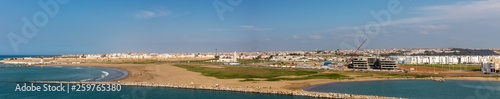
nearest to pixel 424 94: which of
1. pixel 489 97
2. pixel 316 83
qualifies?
pixel 489 97

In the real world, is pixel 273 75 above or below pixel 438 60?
below

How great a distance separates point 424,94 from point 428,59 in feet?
202

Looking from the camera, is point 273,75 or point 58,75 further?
point 58,75

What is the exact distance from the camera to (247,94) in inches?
1211

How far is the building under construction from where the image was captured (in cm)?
6322

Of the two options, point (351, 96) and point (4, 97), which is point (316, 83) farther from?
point (4, 97)

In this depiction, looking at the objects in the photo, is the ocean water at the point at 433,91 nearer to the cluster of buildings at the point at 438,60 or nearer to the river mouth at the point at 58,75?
the river mouth at the point at 58,75

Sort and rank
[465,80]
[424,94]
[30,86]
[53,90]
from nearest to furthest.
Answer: [424,94] < [53,90] < [30,86] < [465,80]

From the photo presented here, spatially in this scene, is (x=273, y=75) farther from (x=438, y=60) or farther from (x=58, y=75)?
(x=438, y=60)

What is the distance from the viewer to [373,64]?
65.7 metres

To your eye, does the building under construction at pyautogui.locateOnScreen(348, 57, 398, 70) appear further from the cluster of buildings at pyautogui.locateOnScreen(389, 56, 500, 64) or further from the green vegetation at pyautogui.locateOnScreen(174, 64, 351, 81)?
the cluster of buildings at pyautogui.locateOnScreen(389, 56, 500, 64)

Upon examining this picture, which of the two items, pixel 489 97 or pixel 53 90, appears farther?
pixel 53 90

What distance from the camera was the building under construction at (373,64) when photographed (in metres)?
63.2

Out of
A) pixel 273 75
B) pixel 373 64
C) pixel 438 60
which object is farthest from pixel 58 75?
pixel 438 60
